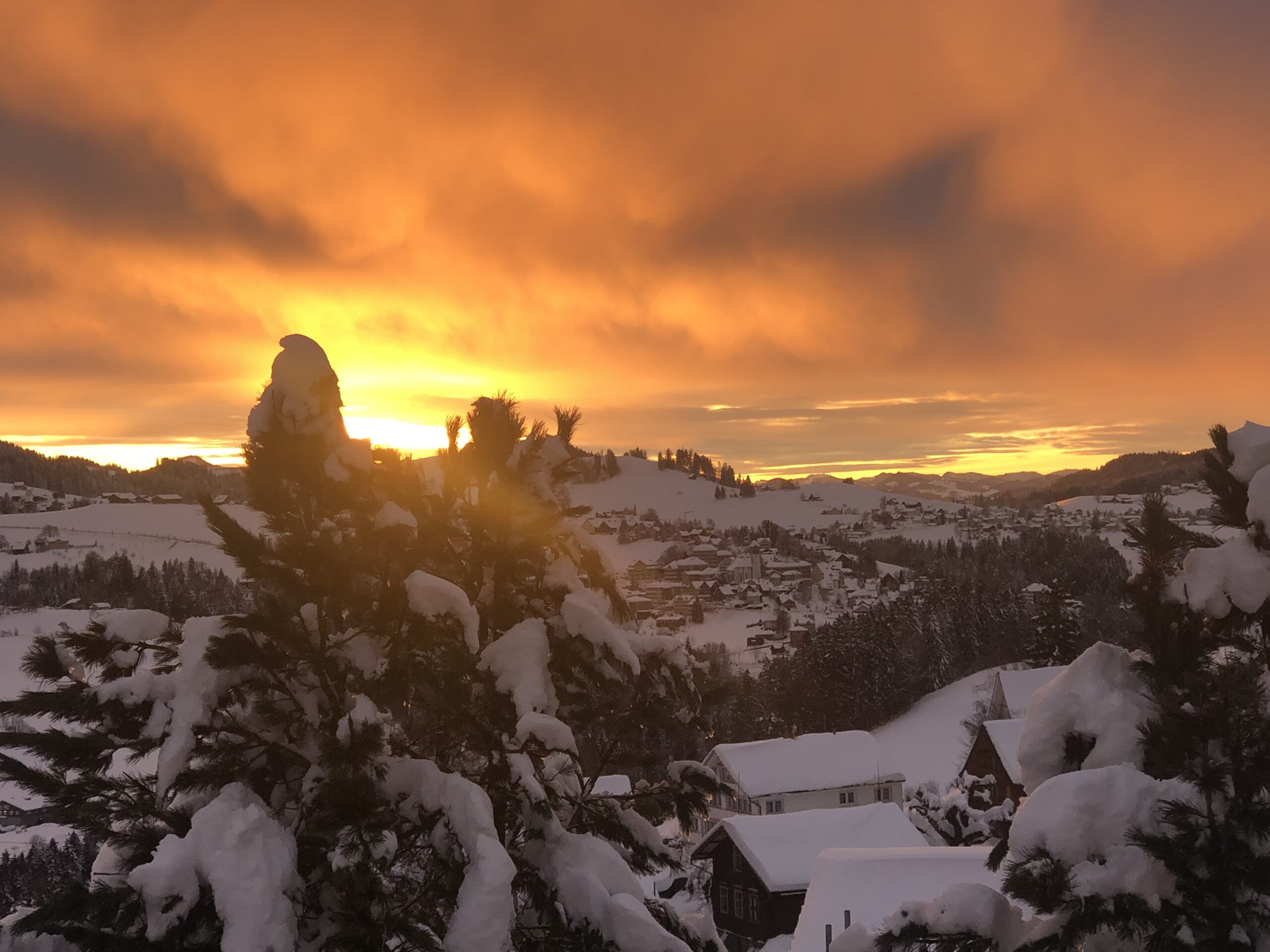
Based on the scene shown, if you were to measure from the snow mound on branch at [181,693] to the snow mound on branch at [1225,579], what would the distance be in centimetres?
645

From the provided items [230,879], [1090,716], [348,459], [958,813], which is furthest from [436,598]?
[958,813]

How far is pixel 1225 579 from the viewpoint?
20.0 feet

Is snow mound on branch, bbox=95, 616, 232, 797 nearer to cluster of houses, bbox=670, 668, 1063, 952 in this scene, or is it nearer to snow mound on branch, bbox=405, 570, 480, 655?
snow mound on branch, bbox=405, 570, 480, 655

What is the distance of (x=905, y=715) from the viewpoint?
68.4 meters

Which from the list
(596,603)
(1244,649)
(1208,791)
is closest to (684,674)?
(596,603)

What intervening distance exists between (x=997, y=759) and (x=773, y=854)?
14106mm

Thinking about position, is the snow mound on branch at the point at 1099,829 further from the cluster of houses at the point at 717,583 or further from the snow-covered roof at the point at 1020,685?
the cluster of houses at the point at 717,583

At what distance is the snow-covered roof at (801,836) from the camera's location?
27391 mm

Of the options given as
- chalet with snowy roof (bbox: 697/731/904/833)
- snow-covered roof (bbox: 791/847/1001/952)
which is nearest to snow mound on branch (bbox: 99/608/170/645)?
snow-covered roof (bbox: 791/847/1001/952)

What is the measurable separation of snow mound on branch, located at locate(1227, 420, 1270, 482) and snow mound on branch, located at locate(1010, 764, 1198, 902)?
2320 mm

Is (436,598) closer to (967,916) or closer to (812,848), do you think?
(967,916)

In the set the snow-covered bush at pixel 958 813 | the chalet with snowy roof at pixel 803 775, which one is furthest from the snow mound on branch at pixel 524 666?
the chalet with snowy roof at pixel 803 775

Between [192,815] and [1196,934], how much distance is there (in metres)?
6.32

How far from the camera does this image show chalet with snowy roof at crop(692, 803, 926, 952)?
27.1m
